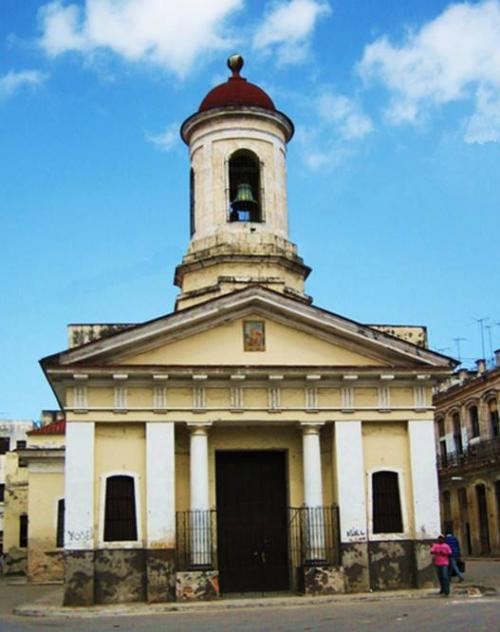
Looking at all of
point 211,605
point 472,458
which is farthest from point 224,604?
point 472,458

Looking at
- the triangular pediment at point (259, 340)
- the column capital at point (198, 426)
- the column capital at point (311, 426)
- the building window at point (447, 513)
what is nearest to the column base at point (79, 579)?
the column capital at point (198, 426)

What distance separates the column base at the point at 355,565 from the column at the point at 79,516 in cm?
552

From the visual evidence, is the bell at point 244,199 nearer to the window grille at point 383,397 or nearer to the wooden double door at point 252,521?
the window grille at point 383,397

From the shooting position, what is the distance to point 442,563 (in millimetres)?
19891

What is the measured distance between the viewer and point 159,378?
69.6ft

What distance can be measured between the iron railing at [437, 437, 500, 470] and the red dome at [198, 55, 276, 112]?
22933mm

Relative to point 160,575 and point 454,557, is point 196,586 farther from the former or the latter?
point 454,557

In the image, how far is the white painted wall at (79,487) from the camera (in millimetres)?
20516

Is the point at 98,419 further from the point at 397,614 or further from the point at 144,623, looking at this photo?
the point at 397,614

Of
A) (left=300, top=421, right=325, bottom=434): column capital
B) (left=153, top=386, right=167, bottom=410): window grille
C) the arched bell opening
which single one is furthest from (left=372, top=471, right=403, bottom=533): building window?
the arched bell opening

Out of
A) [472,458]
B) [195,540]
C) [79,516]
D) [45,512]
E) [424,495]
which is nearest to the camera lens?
[79,516]

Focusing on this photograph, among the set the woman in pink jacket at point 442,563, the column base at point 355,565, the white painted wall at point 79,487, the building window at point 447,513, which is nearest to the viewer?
the woman in pink jacket at point 442,563

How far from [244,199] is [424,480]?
8545 millimetres

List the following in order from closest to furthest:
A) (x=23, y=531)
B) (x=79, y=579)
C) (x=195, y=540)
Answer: (x=79, y=579), (x=195, y=540), (x=23, y=531)
